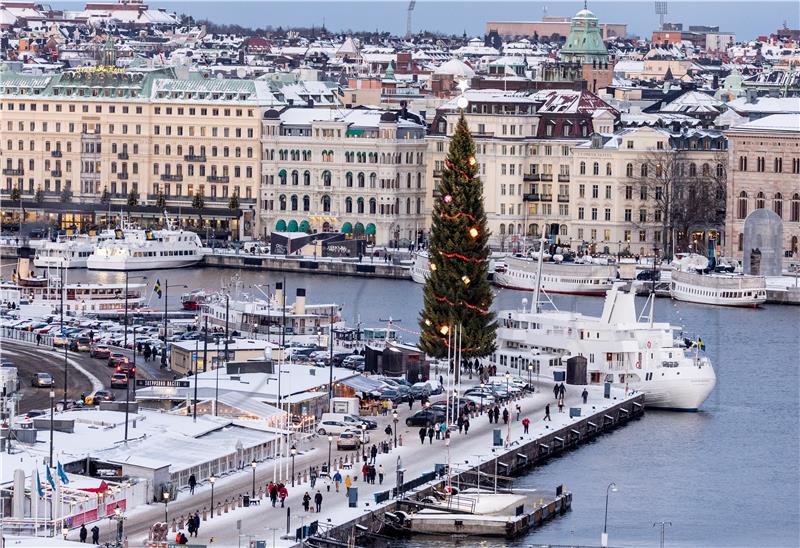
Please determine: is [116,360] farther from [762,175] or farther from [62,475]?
[762,175]

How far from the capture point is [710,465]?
4956cm

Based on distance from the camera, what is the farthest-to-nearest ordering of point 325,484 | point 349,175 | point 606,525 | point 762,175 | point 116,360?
point 349,175, point 762,175, point 116,360, point 325,484, point 606,525

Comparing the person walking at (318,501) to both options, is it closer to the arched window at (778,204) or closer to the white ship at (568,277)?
the white ship at (568,277)

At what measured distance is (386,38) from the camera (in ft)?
655

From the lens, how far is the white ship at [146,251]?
85.8 meters

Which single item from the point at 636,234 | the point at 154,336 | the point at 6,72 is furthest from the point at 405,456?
the point at 6,72

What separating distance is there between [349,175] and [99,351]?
32057mm

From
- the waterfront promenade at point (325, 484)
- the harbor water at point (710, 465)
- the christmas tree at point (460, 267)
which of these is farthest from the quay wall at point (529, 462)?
the christmas tree at point (460, 267)

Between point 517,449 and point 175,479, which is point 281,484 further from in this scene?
point 517,449

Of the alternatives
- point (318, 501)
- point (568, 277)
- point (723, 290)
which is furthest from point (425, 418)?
point (568, 277)

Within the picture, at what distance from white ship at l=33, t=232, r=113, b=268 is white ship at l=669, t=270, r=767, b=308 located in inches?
712

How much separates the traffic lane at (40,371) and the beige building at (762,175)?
95.4ft

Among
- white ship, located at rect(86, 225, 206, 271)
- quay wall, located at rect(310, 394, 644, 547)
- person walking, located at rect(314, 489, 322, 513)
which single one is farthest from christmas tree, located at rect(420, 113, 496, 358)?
white ship, located at rect(86, 225, 206, 271)

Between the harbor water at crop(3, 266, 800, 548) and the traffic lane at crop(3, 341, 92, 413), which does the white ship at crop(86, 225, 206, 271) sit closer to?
the harbor water at crop(3, 266, 800, 548)
